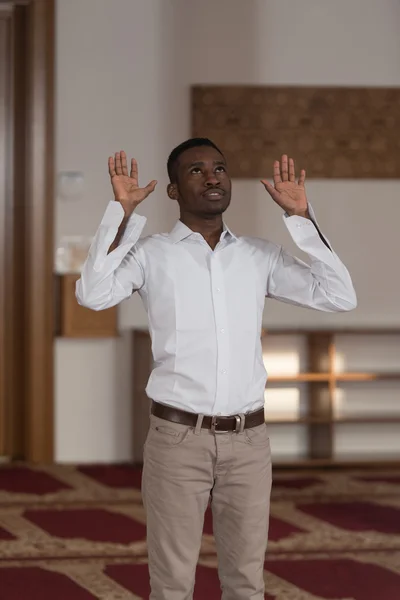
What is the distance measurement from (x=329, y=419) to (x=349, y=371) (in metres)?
→ 0.39

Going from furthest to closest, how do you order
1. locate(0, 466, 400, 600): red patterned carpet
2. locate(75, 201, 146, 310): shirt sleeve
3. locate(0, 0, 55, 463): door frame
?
locate(0, 0, 55, 463): door frame → locate(0, 466, 400, 600): red patterned carpet → locate(75, 201, 146, 310): shirt sleeve

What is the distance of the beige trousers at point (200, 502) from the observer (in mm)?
2484

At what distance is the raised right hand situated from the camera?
2533 millimetres

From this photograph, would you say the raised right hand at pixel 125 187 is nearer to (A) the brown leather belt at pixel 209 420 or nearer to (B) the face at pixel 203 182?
(B) the face at pixel 203 182

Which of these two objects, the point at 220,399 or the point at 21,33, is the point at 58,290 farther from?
the point at 220,399

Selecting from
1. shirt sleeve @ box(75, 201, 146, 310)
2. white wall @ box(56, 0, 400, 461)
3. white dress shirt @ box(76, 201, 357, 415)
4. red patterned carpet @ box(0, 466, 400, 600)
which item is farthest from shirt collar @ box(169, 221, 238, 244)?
white wall @ box(56, 0, 400, 461)

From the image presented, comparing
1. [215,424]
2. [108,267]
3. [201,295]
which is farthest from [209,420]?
[108,267]

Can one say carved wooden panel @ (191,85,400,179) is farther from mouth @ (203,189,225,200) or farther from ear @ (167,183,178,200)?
mouth @ (203,189,225,200)

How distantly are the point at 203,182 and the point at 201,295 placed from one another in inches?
11.1

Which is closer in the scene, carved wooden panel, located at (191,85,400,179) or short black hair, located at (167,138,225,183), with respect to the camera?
short black hair, located at (167,138,225,183)

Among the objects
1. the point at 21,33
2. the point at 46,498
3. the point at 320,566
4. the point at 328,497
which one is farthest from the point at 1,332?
the point at 320,566

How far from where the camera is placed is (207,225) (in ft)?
8.50

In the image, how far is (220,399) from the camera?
8.21 ft

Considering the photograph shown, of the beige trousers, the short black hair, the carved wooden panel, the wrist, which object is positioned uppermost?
the carved wooden panel
